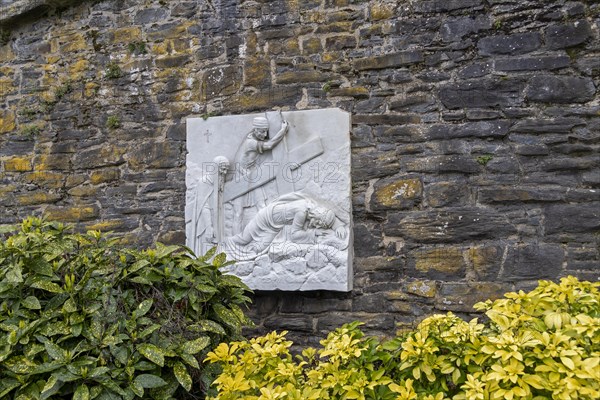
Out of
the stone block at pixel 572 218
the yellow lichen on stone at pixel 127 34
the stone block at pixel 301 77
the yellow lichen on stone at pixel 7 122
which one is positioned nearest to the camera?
the stone block at pixel 572 218

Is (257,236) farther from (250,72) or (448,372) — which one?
(448,372)

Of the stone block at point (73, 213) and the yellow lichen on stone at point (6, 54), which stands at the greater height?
the yellow lichen on stone at point (6, 54)

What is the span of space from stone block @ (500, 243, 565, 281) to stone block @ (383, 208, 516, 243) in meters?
0.12

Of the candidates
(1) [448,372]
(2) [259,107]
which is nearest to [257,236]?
(2) [259,107]

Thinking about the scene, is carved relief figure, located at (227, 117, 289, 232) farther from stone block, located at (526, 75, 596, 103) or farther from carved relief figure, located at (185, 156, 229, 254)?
stone block, located at (526, 75, 596, 103)

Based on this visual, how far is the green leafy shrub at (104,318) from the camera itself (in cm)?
265

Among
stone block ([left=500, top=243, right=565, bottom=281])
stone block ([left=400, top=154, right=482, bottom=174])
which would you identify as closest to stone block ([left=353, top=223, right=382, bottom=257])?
stone block ([left=400, top=154, right=482, bottom=174])

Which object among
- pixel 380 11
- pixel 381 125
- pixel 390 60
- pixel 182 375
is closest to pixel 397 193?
pixel 381 125

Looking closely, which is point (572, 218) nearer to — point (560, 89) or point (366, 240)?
point (560, 89)

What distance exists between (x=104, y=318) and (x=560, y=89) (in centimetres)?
269

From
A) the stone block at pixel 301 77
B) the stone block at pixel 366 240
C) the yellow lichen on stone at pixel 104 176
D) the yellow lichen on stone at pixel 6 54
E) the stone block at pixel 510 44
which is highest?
the yellow lichen on stone at pixel 6 54

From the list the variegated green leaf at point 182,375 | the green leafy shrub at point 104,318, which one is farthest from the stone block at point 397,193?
the variegated green leaf at point 182,375

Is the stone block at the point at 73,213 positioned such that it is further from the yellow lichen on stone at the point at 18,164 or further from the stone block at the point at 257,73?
the stone block at the point at 257,73

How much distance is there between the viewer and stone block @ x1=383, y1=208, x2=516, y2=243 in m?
3.74
